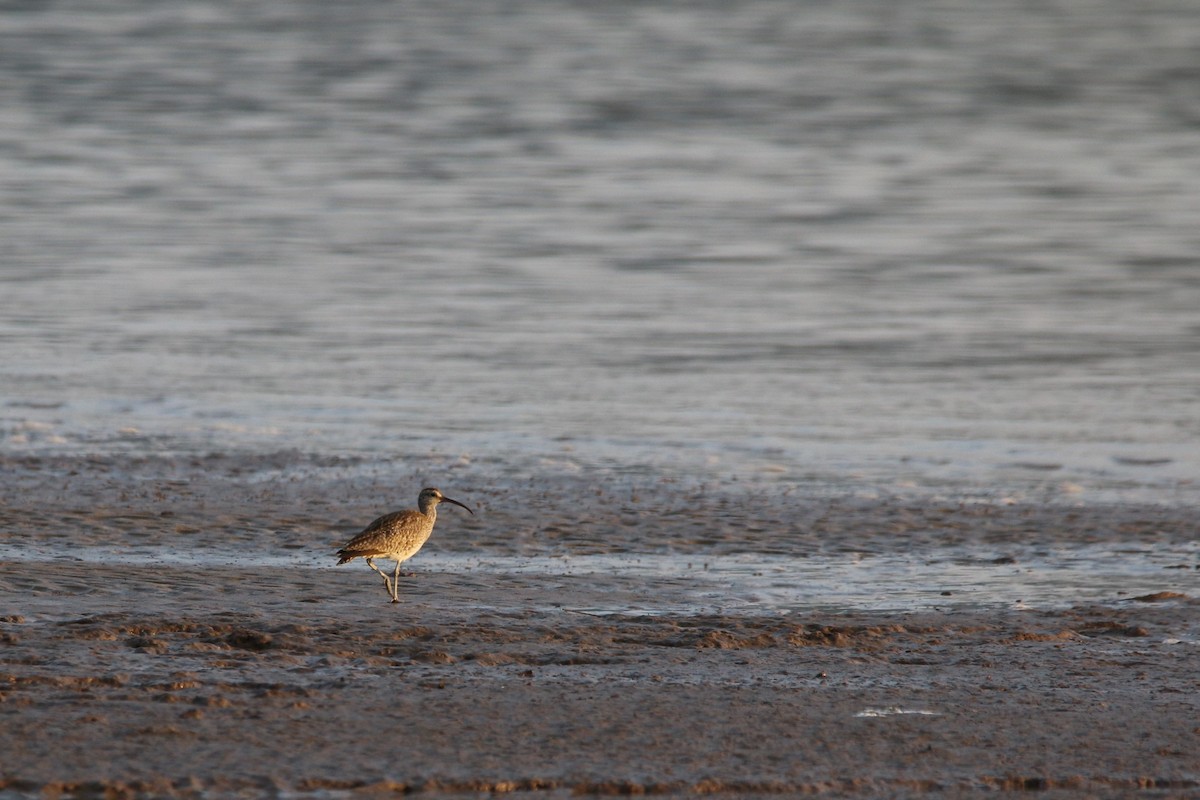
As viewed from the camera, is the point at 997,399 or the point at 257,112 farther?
the point at 257,112

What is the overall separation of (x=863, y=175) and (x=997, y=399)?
13583mm

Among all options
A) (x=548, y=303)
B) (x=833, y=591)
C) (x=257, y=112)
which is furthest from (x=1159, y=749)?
(x=257, y=112)

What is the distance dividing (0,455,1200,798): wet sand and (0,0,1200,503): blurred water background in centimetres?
177

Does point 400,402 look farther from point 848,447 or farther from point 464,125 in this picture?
point 464,125

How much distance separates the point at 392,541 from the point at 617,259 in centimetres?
1179

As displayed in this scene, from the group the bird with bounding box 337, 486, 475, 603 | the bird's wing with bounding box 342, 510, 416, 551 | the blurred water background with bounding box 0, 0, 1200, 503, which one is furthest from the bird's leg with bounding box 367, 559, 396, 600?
the blurred water background with bounding box 0, 0, 1200, 503

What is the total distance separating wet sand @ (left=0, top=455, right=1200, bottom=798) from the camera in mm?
6270

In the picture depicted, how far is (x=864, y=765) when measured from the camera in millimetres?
6398

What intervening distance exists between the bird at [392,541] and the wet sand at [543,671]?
0.13m

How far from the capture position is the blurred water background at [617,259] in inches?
507

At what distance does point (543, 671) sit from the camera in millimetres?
7387

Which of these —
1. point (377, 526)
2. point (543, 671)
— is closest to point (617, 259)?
point (377, 526)

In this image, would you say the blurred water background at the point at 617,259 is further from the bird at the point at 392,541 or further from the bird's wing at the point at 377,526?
the bird's wing at the point at 377,526

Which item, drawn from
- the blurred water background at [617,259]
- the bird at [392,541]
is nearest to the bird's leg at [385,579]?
the bird at [392,541]
